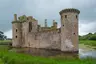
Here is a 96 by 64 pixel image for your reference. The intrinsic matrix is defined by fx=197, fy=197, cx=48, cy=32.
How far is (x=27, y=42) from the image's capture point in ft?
137

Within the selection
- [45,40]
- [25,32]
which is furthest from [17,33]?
[45,40]

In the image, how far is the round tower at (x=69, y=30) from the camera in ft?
95.9

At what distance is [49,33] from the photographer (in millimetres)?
34750

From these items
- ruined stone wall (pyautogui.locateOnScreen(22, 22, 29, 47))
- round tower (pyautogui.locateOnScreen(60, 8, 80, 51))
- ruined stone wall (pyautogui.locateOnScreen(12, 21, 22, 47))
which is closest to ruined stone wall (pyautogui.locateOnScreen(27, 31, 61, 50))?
ruined stone wall (pyautogui.locateOnScreen(22, 22, 29, 47))

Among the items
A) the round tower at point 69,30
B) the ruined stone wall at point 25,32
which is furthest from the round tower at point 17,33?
the round tower at point 69,30

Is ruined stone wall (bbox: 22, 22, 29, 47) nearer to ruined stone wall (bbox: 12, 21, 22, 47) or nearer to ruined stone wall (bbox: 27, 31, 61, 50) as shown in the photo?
ruined stone wall (bbox: 12, 21, 22, 47)

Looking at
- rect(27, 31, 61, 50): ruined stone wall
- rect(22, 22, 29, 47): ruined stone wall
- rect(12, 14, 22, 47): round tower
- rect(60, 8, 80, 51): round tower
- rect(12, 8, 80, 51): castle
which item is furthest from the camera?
rect(12, 14, 22, 47): round tower

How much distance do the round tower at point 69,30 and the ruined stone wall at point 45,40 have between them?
7.99 ft

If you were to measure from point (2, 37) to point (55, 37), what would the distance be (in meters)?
72.4

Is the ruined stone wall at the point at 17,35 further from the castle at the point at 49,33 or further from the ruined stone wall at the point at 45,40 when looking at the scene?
the ruined stone wall at the point at 45,40

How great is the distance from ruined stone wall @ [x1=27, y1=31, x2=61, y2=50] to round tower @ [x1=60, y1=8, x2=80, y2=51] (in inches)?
95.9

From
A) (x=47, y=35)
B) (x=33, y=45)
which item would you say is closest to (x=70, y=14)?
(x=47, y=35)

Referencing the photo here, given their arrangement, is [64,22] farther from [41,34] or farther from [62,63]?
[62,63]

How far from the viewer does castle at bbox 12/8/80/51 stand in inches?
1163
